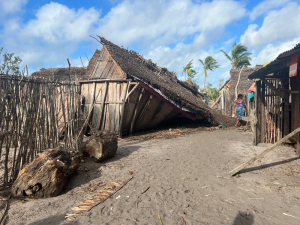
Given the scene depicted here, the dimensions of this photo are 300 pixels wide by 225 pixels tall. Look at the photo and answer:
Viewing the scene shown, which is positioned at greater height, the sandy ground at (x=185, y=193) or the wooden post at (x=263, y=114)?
the wooden post at (x=263, y=114)

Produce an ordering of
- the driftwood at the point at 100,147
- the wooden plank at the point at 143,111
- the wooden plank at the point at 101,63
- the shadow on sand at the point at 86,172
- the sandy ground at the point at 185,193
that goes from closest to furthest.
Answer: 1. the sandy ground at the point at 185,193
2. the shadow on sand at the point at 86,172
3. the driftwood at the point at 100,147
4. the wooden plank at the point at 101,63
5. the wooden plank at the point at 143,111

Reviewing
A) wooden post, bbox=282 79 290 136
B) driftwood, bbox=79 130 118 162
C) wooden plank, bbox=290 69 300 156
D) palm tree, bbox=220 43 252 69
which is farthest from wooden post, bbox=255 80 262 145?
palm tree, bbox=220 43 252 69

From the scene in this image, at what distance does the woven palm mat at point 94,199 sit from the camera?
281 centimetres

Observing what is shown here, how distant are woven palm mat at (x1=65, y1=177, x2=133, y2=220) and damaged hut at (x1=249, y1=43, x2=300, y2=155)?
14.5 feet

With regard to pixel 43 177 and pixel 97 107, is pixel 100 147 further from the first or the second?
pixel 97 107

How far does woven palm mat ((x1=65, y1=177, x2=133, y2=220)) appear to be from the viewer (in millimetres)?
2807

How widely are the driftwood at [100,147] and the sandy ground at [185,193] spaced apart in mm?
196

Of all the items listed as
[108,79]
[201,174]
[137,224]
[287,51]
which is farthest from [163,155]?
[108,79]

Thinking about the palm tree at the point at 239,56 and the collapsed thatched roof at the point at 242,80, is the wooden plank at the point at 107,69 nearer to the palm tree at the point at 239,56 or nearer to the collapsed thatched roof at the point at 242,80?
the collapsed thatched roof at the point at 242,80

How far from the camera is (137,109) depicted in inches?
340

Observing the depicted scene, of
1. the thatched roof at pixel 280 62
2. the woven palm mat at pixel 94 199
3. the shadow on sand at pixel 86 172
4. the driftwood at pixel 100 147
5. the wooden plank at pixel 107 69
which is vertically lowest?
the woven palm mat at pixel 94 199

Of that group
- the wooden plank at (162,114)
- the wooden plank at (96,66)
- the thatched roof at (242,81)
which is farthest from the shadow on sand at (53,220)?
the thatched roof at (242,81)

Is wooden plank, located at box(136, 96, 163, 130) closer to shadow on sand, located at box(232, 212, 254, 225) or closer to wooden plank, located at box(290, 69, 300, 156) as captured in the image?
wooden plank, located at box(290, 69, 300, 156)

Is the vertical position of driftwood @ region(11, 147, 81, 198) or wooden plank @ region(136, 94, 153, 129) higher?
wooden plank @ region(136, 94, 153, 129)
